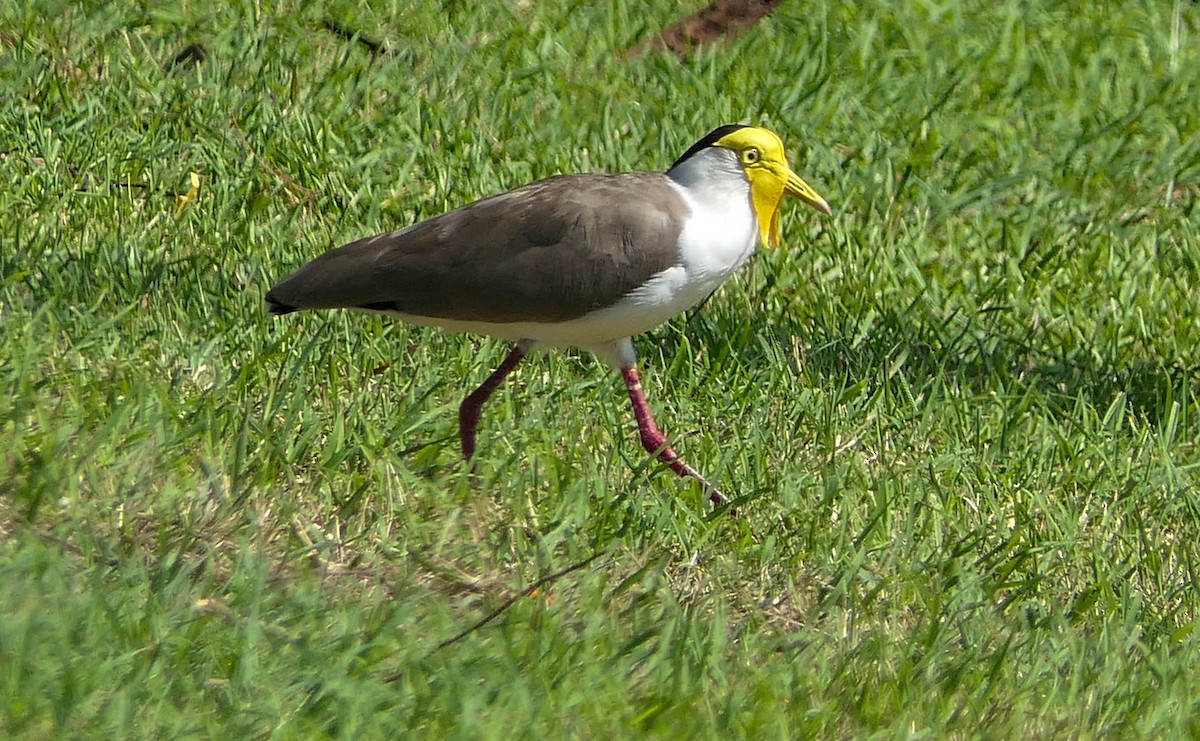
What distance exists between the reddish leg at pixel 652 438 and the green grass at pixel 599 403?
5 centimetres

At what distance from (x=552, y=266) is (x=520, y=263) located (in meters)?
0.09

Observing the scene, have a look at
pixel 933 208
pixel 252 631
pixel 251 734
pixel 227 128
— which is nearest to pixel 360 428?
pixel 252 631

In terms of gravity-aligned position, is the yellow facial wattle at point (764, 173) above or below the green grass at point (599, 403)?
above

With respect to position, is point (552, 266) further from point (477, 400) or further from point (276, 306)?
point (276, 306)

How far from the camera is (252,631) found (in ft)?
11.8

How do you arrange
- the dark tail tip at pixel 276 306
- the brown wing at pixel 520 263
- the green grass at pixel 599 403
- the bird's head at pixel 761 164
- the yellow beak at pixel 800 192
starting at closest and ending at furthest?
1. the green grass at pixel 599 403
2. the brown wing at pixel 520 263
3. the dark tail tip at pixel 276 306
4. the bird's head at pixel 761 164
5. the yellow beak at pixel 800 192

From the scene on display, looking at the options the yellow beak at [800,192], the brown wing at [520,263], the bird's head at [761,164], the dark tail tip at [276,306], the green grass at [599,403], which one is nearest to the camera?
the green grass at [599,403]

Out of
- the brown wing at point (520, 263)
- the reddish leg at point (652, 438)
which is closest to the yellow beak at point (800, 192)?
the brown wing at point (520, 263)

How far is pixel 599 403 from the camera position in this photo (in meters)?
5.39

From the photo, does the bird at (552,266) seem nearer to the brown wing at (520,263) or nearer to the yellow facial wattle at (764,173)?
the brown wing at (520,263)

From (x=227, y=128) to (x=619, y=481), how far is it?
2669 mm

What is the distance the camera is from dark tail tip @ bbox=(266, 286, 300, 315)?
16.4ft

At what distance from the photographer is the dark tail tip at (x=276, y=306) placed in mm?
4992

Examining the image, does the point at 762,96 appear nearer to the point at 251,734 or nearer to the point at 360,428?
the point at 360,428
